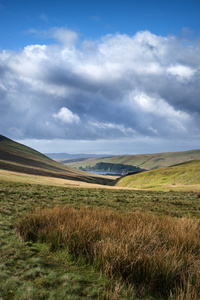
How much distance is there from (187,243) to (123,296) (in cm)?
370

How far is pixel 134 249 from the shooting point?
20.8 feet

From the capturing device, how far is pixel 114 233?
7.62 m

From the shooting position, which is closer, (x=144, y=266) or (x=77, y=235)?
(x=144, y=266)

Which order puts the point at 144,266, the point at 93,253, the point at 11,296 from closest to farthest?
the point at 11,296
the point at 144,266
the point at 93,253

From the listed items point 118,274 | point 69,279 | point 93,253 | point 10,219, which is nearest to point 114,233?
point 93,253

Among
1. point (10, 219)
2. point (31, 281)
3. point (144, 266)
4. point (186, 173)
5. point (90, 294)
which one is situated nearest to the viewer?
point (90, 294)

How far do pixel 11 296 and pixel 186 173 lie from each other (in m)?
108

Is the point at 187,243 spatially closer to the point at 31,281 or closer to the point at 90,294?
the point at 90,294

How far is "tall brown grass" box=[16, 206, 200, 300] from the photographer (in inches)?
215

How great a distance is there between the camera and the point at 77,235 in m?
7.80

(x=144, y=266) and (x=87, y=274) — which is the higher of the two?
(x=144, y=266)

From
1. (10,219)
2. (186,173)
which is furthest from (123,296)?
(186,173)

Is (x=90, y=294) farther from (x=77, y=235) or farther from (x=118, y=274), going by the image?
(x=77, y=235)

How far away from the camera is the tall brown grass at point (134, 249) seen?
5461mm
